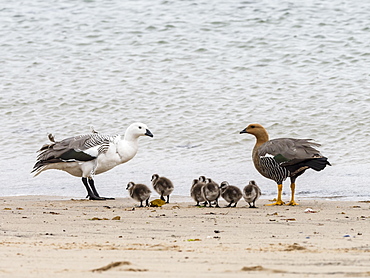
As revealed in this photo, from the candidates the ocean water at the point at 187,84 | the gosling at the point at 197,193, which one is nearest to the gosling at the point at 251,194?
the gosling at the point at 197,193

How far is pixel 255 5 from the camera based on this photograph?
23.8m

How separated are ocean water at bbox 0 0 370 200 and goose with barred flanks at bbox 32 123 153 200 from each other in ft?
1.94

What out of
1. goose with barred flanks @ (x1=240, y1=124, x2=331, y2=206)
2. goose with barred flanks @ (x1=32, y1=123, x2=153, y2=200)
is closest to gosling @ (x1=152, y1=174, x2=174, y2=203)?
goose with barred flanks @ (x1=32, y1=123, x2=153, y2=200)

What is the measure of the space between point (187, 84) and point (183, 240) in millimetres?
12123

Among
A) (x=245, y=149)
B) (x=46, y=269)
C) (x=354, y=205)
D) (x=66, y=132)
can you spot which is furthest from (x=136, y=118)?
(x=46, y=269)

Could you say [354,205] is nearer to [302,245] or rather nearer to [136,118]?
[302,245]

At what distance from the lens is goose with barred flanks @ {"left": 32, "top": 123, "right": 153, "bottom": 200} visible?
424 inches

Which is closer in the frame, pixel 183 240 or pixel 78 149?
pixel 183 240

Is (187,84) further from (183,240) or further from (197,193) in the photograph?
(183,240)

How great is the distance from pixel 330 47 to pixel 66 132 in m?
8.38

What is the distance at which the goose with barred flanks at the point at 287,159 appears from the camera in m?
9.55

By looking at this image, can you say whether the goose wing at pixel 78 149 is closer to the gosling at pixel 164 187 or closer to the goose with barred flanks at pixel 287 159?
the gosling at pixel 164 187

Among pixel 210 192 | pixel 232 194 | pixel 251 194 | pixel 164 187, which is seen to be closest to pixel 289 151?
pixel 251 194

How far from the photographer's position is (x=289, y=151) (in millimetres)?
9773
